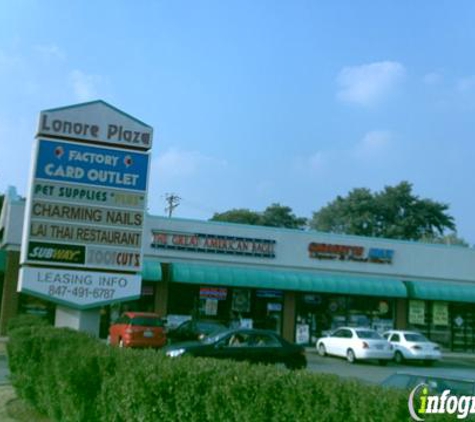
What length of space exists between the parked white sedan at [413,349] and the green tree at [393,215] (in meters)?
41.9

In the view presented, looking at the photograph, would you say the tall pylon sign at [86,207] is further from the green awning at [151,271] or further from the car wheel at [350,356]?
the green awning at [151,271]

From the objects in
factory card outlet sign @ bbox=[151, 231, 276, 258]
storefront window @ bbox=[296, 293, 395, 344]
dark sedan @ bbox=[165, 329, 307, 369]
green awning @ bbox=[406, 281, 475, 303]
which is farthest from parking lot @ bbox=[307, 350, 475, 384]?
factory card outlet sign @ bbox=[151, 231, 276, 258]

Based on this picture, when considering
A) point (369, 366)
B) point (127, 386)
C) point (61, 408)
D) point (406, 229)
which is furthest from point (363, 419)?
point (406, 229)

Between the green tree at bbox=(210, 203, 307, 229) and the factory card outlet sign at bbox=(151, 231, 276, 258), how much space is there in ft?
135

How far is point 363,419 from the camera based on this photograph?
207 inches

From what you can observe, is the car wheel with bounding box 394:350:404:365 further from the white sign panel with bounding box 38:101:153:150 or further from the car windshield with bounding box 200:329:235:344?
the white sign panel with bounding box 38:101:153:150

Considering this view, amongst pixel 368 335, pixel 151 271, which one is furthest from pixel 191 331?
pixel 368 335

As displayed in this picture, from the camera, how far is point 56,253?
525 inches

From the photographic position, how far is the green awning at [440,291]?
36.3m

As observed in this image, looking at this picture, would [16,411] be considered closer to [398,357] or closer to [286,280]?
[398,357]

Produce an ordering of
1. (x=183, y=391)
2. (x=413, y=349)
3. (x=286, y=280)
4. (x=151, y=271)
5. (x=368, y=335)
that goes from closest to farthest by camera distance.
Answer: (x=183, y=391) → (x=368, y=335) → (x=413, y=349) → (x=151, y=271) → (x=286, y=280)

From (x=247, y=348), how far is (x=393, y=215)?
181 ft

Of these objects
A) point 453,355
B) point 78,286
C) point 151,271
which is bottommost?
point 453,355

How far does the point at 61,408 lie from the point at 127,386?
2406 mm
